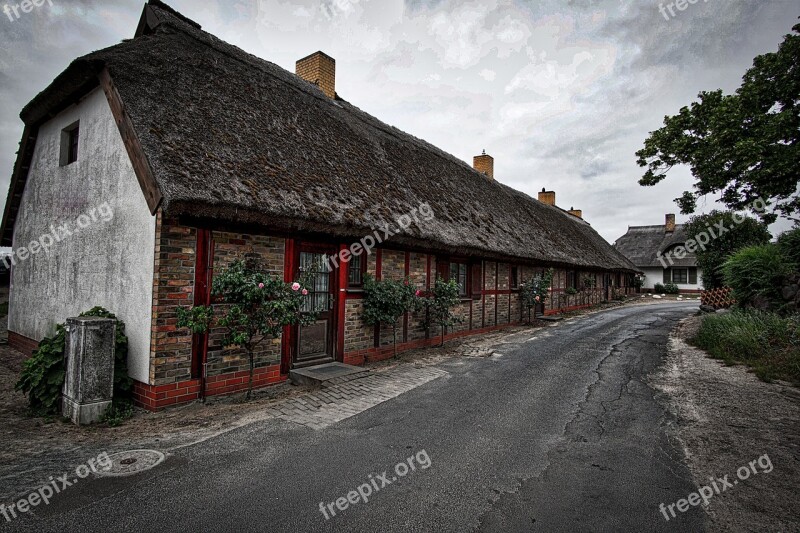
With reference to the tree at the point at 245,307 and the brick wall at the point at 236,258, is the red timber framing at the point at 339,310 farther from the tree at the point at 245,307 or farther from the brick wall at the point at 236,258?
the tree at the point at 245,307

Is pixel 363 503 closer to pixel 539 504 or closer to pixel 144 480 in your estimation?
pixel 539 504

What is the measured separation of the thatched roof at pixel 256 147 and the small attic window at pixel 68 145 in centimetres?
50

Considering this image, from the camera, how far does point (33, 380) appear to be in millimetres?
4762

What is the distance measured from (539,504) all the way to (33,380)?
19.2ft

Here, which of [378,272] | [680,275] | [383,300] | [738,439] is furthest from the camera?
[680,275]

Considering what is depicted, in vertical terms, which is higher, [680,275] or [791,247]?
[791,247]

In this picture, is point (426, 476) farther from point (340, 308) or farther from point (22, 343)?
point (22, 343)

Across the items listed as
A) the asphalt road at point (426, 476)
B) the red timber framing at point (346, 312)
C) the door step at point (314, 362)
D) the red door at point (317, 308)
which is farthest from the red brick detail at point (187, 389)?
the asphalt road at point (426, 476)

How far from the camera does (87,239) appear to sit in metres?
6.14

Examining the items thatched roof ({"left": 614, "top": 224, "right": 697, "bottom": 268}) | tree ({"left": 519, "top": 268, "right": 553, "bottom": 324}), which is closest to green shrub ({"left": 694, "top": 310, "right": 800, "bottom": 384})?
tree ({"left": 519, "top": 268, "right": 553, "bottom": 324})

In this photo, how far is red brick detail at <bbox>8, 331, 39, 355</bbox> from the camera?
25.5 ft

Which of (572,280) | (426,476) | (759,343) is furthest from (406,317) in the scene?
(572,280)

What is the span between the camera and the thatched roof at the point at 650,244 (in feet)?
113

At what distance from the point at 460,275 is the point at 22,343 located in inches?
400
